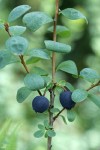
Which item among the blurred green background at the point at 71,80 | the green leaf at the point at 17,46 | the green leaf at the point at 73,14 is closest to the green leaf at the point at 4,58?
the green leaf at the point at 17,46

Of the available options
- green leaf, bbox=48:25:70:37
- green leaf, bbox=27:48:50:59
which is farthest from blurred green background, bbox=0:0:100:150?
green leaf, bbox=27:48:50:59

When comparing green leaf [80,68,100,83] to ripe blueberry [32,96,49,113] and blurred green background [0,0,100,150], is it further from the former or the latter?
blurred green background [0,0,100,150]

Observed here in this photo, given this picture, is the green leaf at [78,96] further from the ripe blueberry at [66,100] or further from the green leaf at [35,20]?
the green leaf at [35,20]

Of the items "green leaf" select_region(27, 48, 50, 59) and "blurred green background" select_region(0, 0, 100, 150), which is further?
"blurred green background" select_region(0, 0, 100, 150)

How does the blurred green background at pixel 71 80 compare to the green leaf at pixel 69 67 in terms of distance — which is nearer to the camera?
the green leaf at pixel 69 67

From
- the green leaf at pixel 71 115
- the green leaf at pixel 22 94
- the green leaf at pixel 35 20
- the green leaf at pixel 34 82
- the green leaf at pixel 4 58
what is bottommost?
the green leaf at pixel 71 115

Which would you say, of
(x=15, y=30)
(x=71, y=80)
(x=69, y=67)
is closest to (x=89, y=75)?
(x=69, y=67)
